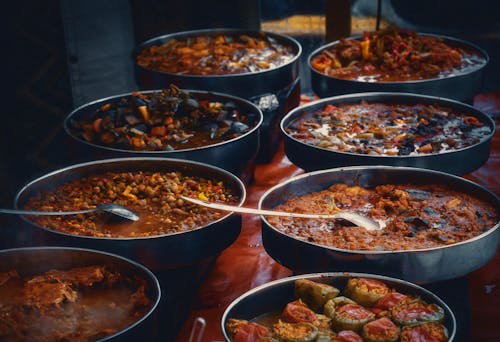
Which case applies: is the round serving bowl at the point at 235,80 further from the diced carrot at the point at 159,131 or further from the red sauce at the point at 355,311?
the red sauce at the point at 355,311

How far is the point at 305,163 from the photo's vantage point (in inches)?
110

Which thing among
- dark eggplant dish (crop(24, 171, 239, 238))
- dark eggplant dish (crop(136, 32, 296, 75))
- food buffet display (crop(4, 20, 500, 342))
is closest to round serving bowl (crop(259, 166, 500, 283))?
food buffet display (crop(4, 20, 500, 342))

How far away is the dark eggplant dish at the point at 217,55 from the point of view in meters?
3.75

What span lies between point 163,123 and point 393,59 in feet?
4.58

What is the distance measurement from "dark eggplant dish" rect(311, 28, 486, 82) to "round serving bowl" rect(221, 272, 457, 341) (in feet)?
6.32

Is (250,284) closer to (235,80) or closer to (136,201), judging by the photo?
(136,201)

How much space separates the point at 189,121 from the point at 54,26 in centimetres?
154

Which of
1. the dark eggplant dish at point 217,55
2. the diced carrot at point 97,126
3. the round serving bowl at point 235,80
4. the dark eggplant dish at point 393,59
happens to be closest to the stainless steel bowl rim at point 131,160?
the diced carrot at point 97,126

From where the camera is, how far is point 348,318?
1733 mm

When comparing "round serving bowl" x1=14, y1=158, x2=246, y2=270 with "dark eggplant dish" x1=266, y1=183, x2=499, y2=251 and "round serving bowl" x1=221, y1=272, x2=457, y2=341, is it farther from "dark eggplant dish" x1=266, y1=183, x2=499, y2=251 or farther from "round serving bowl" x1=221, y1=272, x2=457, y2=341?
"round serving bowl" x1=221, y1=272, x2=457, y2=341

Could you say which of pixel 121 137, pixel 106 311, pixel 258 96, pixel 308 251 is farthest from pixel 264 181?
pixel 106 311

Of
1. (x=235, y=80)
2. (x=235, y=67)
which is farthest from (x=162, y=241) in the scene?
(x=235, y=67)

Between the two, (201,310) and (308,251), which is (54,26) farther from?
(308,251)

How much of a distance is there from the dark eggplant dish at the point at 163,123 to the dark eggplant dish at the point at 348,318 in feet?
3.95
